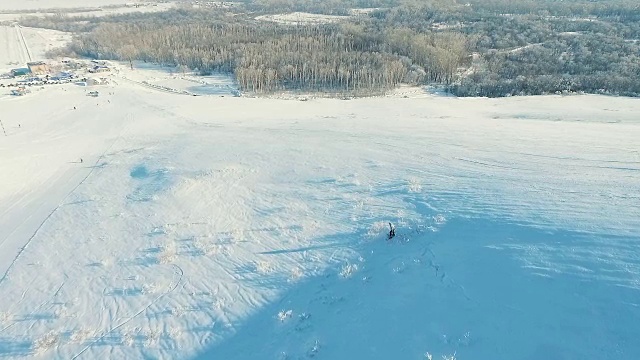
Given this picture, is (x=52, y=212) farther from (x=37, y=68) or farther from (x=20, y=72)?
(x=20, y=72)

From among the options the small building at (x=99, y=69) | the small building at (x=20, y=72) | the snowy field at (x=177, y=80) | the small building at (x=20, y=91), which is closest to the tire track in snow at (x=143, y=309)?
the snowy field at (x=177, y=80)

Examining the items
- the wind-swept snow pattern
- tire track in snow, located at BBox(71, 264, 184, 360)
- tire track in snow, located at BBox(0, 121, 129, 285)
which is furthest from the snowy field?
tire track in snow, located at BBox(71, 264, 184, 360)

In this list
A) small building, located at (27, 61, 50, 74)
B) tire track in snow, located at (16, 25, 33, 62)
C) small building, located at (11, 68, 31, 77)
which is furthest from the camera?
tire track in snow, located at (16, 25, 33, 62)

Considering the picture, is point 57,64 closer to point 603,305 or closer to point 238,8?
point 238,8

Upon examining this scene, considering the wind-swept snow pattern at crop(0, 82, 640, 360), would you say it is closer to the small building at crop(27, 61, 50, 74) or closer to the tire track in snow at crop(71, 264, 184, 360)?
the tire track in snow at crop(71, 264, 184, 360)

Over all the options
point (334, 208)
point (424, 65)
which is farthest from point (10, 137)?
point (424, 65)

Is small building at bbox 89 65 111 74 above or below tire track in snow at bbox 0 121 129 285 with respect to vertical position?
below

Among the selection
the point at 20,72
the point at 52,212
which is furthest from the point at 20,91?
the point at 52,212

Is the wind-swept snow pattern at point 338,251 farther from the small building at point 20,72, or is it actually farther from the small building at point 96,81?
the small building at point 20,72
